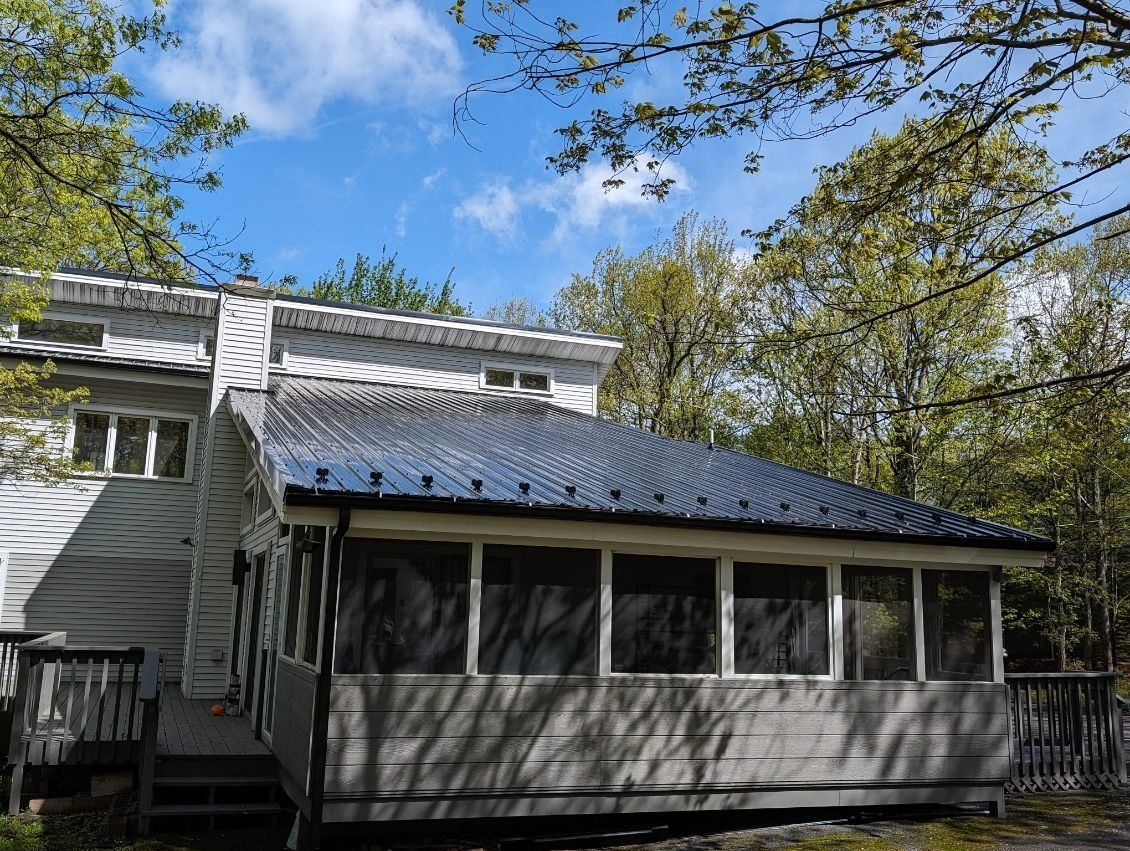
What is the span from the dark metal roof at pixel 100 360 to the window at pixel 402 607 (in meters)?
9.60

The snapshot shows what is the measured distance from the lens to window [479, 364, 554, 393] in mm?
18562

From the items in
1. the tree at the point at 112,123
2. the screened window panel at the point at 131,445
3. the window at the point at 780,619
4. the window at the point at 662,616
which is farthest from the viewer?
the screened window panel at the point at 131,445

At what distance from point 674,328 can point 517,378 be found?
9.31 m

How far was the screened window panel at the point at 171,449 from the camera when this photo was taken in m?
16.3

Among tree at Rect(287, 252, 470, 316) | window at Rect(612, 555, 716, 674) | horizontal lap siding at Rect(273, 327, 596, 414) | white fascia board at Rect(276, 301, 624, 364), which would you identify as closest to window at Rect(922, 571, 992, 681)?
window at Rect(612, 555, 716, 674)

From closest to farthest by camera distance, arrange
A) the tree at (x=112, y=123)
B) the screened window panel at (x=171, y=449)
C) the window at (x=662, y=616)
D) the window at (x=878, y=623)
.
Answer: the tree at (x=112, y=123) → the window at (x=662, y=616) → the window at (x=878, y=623) → the screened window panel at (x=171, y=449)

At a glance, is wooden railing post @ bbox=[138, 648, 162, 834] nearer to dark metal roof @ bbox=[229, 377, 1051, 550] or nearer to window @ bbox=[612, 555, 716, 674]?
dark metal roof @ bbox=[229, 377, 1051, 550]

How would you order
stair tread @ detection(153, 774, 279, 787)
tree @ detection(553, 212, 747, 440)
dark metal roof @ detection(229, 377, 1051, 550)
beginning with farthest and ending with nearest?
tree @ detection(553, 212, 747, 440), stair tread @ detection(153, 774, 279, 787), dark metal roof @ detection(229, 377, 1051, 550)

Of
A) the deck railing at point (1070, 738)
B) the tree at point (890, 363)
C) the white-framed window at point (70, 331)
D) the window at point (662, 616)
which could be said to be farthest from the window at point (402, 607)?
the white-framed window at point (70, 331)

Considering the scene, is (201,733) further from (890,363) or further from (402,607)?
(890,363)

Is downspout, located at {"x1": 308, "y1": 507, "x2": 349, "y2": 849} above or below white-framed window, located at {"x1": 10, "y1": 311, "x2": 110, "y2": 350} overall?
below

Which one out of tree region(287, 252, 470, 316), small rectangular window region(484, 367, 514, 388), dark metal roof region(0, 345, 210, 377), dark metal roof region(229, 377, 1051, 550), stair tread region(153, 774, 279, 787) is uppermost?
tree region(287, 252, 470, 316)

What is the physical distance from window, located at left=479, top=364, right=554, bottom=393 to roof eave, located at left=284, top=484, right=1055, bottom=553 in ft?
33.9

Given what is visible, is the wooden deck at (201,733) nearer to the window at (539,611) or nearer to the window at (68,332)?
the window at (539,611)
